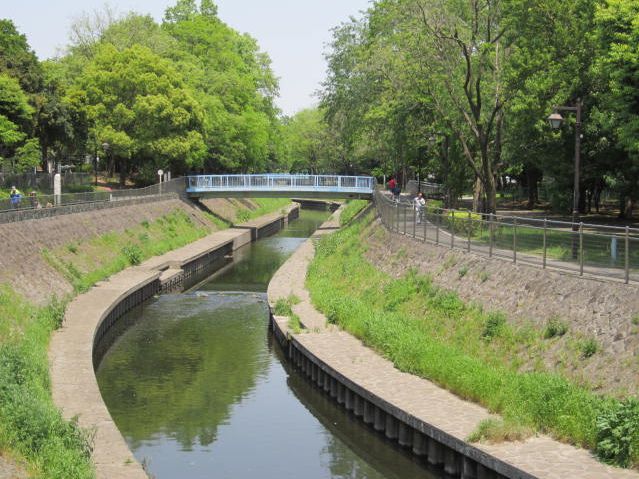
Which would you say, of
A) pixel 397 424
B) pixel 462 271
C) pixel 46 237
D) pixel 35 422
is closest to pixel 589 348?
pixel 397 424

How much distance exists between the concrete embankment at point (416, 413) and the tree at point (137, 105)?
1623 inches

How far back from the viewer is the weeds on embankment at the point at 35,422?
1623 cm

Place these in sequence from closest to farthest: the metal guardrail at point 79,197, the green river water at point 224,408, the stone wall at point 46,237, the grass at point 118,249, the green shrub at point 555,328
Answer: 1. the green river water at point 224,408
2. the green shrub at point 555,328
3. the stone wall at point 46,237
4. the grass at point 118,249
5. the metal guardrail at point 79,197

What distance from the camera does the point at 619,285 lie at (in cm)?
2247

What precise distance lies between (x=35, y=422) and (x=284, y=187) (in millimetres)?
56653

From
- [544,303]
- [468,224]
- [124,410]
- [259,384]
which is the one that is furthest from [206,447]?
[468,224]

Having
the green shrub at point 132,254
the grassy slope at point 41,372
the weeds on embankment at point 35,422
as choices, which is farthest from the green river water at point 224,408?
the green shrub at point 132,254

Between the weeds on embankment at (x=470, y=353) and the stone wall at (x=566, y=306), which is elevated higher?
the stone wall at (x=566, y=306)

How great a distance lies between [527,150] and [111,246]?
23.5m

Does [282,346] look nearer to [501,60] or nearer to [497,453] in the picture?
[497,453]

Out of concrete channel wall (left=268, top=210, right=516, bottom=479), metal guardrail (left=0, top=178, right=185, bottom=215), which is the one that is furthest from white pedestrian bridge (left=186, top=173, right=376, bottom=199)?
concrete channel wall (left=268, top=210, right=516, bottom=479)

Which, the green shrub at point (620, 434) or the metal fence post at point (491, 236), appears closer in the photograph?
the green shrub at point (620, 434)

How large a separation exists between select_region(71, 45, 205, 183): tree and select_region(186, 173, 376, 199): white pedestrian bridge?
390 cm

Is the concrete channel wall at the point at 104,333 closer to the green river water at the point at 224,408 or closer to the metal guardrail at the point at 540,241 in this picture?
the green river water at the point at 224,408
